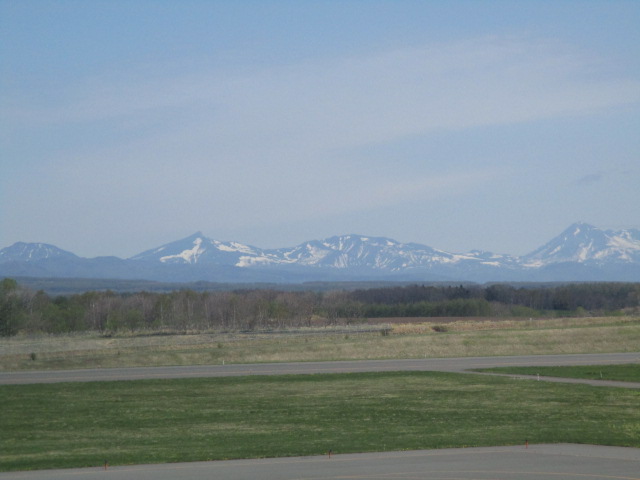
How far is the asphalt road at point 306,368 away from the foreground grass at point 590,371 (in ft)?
8.55

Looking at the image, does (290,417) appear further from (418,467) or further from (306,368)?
(306,368)

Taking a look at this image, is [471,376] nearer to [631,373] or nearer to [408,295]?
[631,373]

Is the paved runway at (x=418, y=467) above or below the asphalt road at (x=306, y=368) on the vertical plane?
above

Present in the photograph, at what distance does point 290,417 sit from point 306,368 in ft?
67.1

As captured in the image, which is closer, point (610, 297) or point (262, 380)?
point (262, 380)

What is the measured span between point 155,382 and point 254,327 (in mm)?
63101

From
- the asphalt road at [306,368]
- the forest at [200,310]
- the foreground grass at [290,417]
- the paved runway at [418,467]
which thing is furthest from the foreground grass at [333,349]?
the paved runway at [418,467]

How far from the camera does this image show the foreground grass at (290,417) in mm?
24328

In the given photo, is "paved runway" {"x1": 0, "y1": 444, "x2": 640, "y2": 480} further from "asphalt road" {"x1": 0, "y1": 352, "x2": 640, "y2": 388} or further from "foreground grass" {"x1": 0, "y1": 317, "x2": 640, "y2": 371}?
"foreground grass" {"x1": 0, "y1": 317, "x2": 640, "y2": 371}

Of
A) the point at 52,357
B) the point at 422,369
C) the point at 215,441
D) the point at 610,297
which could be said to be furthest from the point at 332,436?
the point at 610,297

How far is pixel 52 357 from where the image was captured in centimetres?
6069

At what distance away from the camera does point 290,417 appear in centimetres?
3105

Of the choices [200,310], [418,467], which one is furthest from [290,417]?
[200,310]

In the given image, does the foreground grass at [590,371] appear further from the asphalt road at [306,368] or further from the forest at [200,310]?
the forest at [200,310]
